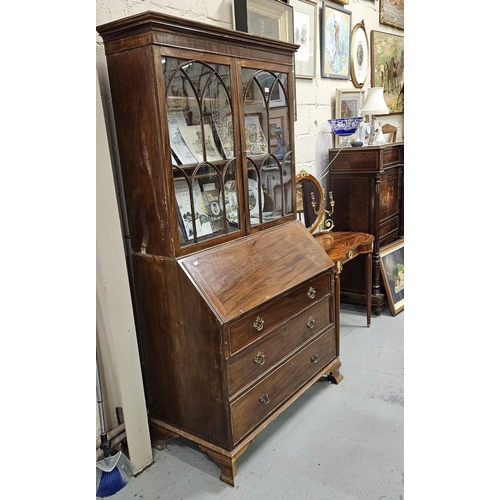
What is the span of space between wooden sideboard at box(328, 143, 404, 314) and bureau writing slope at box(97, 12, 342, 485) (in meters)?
1.24

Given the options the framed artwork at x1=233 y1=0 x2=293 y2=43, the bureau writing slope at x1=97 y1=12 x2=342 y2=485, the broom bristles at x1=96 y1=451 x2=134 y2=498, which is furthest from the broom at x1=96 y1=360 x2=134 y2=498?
the framed artwork at x1=233 y1=0 x2=293 y2=43

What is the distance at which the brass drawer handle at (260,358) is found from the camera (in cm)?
176

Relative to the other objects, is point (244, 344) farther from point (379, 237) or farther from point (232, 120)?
point (379, 237)

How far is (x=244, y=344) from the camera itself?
1.70 meters

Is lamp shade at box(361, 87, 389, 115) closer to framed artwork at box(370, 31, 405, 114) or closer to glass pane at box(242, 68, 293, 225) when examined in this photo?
framed artwork at box(370, 31, 405, 114)

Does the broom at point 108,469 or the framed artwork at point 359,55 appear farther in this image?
the framed artwork at point 359,55

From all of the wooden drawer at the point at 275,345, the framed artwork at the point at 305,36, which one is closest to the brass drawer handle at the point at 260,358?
the wooden drawer at the point at 275,345

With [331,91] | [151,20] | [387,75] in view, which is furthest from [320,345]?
[387,75]

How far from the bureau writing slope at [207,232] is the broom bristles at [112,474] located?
0.75 feet

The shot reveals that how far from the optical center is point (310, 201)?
302cm

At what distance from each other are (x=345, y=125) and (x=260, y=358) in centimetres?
201

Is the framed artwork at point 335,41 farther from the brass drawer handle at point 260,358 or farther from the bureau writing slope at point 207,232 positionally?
the brass drawer handle at point 260,358

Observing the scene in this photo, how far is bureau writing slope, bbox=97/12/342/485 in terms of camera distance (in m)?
1.55
